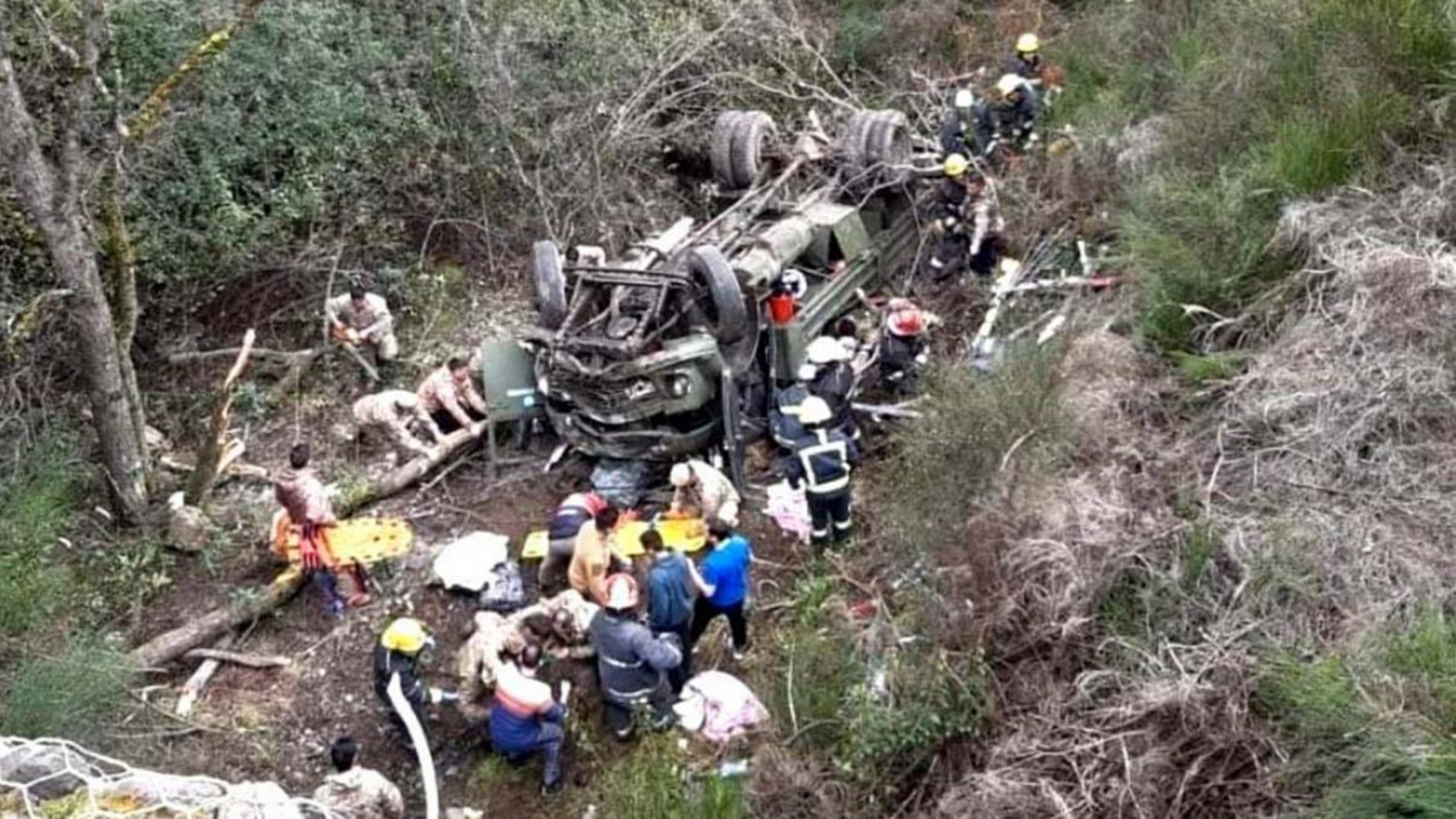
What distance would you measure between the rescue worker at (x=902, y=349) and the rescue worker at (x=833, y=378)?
619mm

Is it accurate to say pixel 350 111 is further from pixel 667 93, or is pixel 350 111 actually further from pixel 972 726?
pixel 972 726

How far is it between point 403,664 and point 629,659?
3.98 feet

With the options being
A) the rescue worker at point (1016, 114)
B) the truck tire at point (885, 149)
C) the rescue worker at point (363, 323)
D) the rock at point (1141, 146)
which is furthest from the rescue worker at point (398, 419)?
the rescue worker at point (1016, 114)

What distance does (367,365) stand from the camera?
10.9 m

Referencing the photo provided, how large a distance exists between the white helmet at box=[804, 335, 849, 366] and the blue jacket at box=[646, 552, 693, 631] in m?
2.40

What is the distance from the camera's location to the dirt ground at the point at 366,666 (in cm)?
721

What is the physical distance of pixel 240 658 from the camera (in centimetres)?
800

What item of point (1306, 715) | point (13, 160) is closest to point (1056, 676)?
point (1306, 715)

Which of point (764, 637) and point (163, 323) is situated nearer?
point (764, 637)

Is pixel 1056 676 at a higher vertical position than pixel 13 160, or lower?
lower

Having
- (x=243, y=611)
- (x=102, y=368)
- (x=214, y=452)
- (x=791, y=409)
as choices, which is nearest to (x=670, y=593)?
(x=791, y=409)

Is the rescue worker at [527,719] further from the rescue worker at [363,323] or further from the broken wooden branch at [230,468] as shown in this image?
the rescue worker at [363,323]

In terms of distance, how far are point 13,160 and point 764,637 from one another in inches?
209

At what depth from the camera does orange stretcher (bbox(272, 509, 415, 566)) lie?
837 centimetres
